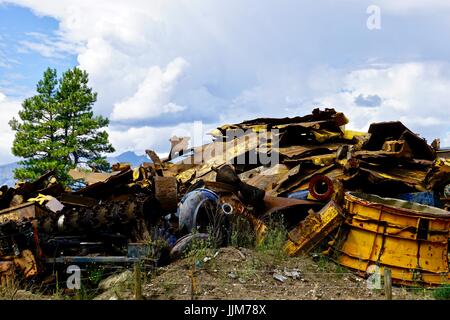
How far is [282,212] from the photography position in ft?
33.9

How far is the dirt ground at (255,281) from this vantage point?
25.2 ft

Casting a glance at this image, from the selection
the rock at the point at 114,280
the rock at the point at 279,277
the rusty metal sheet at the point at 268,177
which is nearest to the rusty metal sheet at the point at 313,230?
the rock at the point at 279,277

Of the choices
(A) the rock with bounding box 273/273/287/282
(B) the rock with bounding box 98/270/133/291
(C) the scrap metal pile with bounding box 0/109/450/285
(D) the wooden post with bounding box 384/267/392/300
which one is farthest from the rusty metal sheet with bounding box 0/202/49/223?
(D) the wooden post with bounding box 384/267/392/300

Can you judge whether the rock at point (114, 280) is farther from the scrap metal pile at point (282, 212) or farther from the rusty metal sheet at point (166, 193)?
the rusty metal sheet at point (166, 193)

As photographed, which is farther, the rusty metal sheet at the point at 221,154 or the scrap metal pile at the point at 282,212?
the rusty metal sheet at the point at 221,154

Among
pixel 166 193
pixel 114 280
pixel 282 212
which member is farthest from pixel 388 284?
pixel 166 193

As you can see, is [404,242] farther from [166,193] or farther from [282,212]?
[166,193]

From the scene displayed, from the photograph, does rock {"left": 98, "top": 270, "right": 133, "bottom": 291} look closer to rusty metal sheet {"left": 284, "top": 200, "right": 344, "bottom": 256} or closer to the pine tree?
rusty metal sheet {"left": 284, "top": 200, "right": 344, "bottom": 256}

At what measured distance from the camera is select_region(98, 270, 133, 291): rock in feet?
27.4

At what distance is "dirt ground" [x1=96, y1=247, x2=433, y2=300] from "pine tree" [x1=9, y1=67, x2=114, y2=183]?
73.3ft

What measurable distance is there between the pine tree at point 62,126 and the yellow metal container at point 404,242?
22.8 metres

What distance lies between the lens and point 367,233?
29.9ft

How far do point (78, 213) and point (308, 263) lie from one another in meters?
4.23
